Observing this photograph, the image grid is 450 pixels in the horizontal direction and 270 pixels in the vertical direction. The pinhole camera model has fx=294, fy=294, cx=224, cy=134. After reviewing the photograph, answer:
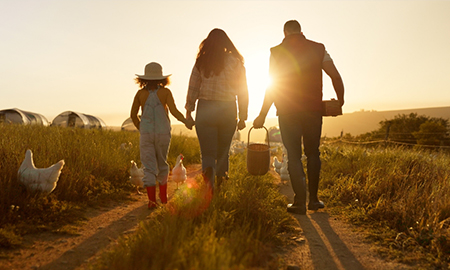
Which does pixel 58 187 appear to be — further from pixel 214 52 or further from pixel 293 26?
pixel 293 26

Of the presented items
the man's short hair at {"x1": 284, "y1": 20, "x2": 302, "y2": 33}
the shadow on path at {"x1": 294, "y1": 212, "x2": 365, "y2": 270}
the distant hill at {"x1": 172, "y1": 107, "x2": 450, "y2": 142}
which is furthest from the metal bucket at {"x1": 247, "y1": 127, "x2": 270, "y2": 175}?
the distant hill at {"x1": 172, "y1": 107, "x2": 450, "y2": 142}

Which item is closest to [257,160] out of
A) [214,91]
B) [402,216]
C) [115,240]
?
[214,91]

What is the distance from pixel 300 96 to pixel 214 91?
46.3 inches

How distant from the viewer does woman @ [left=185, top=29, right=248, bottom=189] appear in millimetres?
3707

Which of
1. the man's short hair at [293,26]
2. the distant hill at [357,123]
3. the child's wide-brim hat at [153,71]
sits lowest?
the distant hill at [357,123]

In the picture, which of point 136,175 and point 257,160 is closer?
point 257,160

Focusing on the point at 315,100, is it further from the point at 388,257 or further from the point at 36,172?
the point at 36,172

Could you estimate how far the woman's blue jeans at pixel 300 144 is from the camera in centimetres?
395

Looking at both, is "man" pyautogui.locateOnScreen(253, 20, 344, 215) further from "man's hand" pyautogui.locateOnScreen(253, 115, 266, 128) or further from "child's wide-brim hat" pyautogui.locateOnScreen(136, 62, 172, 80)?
"child's wide-brim hat" pyautogui.locateOnScreen(136, 62, 172, 80)

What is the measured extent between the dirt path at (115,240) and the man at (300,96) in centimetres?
59

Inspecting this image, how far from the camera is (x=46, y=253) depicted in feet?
8.02

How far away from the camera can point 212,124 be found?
12.3 ft

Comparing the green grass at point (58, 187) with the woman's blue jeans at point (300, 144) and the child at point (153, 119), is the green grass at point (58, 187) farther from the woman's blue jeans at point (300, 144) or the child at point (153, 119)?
the woman's blue jeans at point (300, 144)

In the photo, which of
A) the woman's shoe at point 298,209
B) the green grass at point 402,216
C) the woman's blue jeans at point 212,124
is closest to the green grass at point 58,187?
the woman's blue jeans at point 212,124
